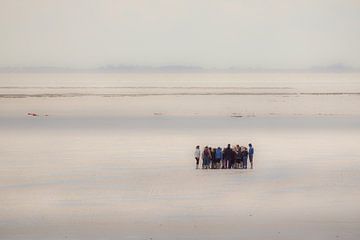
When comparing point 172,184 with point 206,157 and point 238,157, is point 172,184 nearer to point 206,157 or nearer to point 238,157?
point 206,157

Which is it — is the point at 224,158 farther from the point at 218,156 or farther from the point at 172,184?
the point at 172,184

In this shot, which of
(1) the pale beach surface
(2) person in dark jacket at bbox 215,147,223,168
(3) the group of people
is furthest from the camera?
(3) the group of people

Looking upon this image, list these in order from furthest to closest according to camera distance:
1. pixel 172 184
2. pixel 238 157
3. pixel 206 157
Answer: pixel 238 157 < pixel 206 157 < pixel 172 184

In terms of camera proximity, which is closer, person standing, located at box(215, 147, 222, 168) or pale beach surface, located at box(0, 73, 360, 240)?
pale beach surface, located at box(0, 73, 360, 240)

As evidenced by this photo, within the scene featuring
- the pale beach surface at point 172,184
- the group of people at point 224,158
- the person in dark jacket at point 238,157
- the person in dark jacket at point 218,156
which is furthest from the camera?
the person in dark jacket at point 238,157

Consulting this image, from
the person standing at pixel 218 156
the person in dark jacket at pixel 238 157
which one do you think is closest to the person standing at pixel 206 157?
the person standing at pixel 218 156

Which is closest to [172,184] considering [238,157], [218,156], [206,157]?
[206,157]

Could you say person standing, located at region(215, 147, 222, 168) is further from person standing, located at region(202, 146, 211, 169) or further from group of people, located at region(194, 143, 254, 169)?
person standing, located at region(202, 146, 211, 169)

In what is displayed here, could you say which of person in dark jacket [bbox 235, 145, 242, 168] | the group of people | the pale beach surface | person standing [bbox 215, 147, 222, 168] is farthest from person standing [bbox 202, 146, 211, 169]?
person in dark jacket [bbox 235, 145, 242, 168]

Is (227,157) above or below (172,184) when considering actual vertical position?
above

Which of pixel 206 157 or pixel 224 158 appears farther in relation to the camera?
pixel 224 158

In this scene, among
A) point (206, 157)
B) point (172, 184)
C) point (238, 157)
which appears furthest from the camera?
point (238, 157)

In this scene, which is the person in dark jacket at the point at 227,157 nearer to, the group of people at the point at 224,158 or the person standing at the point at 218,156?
the group of people at the point at 224,158

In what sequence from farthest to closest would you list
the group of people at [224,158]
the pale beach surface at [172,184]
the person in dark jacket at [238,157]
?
the person in dark jacket at [238,157]
the group of people at [224,158]
the pale beach surface at [172,184]
